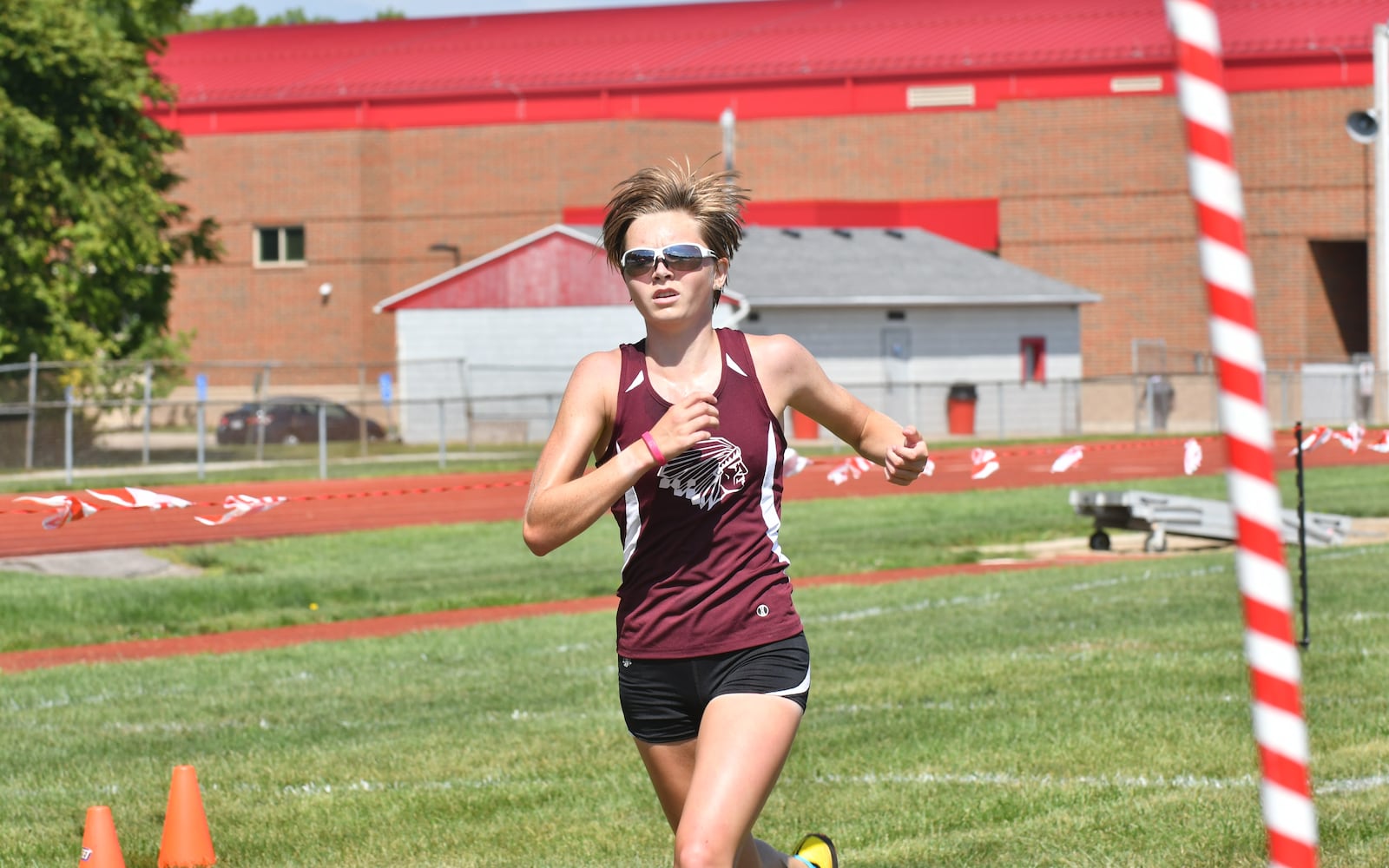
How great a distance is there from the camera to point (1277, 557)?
116 inches

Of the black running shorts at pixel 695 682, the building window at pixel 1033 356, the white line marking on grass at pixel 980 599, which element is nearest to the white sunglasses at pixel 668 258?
the black running shorts at pixel 695 682

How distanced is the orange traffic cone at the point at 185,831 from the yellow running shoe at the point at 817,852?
2381mm

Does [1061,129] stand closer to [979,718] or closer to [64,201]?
[64,201]

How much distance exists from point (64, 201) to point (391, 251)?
23722 mm

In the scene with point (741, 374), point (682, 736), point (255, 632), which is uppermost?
point (741, 374)

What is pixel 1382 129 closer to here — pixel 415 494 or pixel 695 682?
pixel 415 494

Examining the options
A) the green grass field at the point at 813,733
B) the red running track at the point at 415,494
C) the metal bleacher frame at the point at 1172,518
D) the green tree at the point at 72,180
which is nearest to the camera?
the green grass field at the point at 813,733

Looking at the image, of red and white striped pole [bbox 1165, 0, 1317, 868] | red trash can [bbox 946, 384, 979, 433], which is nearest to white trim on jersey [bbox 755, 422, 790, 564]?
red and white striped pole [bbox 1165, 0, 1317, 868]

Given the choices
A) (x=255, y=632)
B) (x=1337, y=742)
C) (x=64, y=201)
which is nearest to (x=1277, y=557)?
(x=1337, y=742)

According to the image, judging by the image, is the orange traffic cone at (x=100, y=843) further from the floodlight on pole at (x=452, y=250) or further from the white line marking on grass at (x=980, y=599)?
the floodlight on pole at (x=452, y=250)

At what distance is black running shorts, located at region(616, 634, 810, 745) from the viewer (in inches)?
181

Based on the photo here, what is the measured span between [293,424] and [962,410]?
18.0 metres

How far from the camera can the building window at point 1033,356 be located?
163 feet

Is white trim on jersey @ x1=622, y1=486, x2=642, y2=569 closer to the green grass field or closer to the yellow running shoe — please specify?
the yellow running shoe
